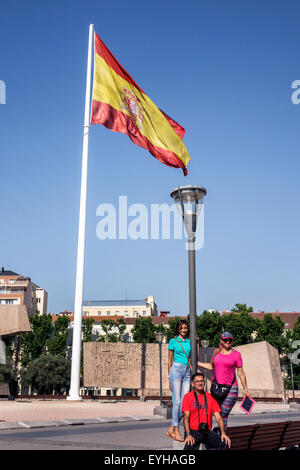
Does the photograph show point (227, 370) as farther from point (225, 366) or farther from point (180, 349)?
point (180, 349)

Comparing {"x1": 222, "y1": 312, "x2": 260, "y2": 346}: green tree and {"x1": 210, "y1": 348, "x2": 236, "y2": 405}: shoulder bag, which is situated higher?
{"x1": 222, "y1": 312, "x2": 260, "y2": 346}: green tree

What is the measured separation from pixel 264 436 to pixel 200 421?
0.95 meters

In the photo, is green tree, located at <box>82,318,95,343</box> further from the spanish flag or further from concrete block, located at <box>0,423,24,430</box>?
concrete block, located at <box>0,423,24,430</box>

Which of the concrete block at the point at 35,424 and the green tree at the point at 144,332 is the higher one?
the green tree at the point at 144,332

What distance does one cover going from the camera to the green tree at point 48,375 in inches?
1913

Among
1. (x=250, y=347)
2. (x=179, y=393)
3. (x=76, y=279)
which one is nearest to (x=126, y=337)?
(x=250, y=347)

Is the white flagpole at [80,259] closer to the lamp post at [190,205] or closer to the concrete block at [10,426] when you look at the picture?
the concrete block at [10,426]

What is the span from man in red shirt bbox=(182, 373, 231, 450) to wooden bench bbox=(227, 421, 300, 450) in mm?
156

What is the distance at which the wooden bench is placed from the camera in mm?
5582

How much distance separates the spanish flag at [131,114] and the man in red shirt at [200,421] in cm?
1176

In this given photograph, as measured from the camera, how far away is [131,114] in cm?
1756

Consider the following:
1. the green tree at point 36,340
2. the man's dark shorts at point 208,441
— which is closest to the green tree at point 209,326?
the green tree at point 36,340

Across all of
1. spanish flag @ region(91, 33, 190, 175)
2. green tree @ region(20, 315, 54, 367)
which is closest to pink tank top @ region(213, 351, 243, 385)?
spanish flag @ region(91, 33, 190, 175)

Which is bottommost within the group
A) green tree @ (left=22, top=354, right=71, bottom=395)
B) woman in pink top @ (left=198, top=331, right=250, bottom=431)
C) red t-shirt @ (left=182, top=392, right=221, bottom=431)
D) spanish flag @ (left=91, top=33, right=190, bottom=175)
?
green tree @ (left=22, top=354, right=71, bottom=395)
